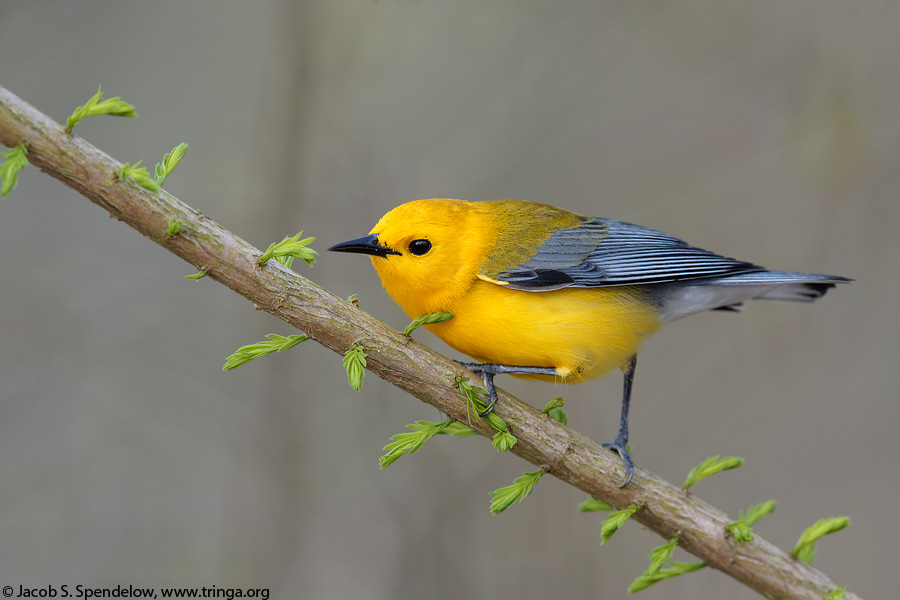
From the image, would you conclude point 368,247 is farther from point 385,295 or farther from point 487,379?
point 385,295

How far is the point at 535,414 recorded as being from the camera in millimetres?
3545

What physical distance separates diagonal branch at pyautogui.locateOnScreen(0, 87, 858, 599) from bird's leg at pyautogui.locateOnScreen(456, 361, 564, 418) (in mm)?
92

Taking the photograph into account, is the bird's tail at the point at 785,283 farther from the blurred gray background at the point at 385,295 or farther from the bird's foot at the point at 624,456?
the blurred gray background at the point at 385,295

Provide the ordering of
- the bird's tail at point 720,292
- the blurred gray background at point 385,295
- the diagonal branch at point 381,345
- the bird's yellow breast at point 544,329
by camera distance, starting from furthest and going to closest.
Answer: the blurred gray background at point 385,295, the bird's tail at point 720,292, the bird's yellow breast at point 544,329, the diagonal branch at point 381,345

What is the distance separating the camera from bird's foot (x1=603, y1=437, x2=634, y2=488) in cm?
362

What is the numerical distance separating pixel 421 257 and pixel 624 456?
1.55 metres

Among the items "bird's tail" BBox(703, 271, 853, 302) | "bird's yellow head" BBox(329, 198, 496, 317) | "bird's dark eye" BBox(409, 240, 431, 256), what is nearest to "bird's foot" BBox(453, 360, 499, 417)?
"bird's yellow head" BBox(329, 198, 496, 317)

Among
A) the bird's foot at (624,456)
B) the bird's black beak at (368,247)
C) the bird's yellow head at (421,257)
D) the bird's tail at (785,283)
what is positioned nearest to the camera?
the bird's foot at (624,456)

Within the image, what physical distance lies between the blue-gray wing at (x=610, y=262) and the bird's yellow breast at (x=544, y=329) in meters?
0.08

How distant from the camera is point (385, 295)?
646 centimetres

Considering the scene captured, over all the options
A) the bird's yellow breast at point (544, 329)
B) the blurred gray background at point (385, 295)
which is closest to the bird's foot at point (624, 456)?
the bird's yellow breast at point (544, 329)

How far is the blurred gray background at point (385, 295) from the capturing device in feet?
19.8

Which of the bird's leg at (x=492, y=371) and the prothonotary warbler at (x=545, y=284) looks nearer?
the bird's leg at (x=492, y=371)

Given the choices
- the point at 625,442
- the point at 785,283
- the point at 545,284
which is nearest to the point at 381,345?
the point at 545,284
